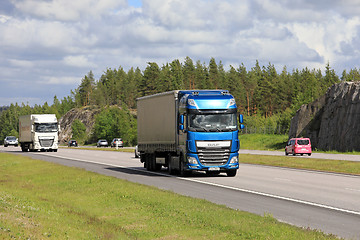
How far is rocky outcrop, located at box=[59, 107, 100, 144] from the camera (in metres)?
187

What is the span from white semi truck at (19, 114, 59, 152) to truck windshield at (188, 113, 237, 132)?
126 ft

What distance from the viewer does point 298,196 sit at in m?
18.4

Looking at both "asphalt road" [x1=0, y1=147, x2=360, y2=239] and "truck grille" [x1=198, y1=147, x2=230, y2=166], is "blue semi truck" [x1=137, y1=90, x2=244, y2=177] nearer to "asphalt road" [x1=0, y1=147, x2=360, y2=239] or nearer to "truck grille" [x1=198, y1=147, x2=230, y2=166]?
"truck grille" [x1=198, y1=147, x2=230, y2=166]

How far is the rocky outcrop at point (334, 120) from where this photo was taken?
6278 centimetres

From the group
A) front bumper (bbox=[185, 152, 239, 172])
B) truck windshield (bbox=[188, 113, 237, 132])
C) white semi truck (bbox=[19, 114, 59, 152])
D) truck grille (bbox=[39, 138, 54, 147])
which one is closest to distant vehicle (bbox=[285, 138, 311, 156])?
white semi truck (bbox=[19, 114, 59, 152])

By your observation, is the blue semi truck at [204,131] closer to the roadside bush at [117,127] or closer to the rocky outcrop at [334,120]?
the rocky outcrop at [334,120]

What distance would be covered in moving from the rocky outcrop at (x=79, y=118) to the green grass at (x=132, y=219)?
16782 centimetres

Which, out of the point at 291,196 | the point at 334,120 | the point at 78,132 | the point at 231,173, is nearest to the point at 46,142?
A: the point at 334,120

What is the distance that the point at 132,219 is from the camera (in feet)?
42.1

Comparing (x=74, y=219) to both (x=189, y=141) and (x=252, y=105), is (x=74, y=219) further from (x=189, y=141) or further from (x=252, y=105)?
(x=252, y=105)

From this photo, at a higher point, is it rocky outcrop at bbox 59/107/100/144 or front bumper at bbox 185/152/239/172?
rocky outcrop at bbox 59/107/100/144

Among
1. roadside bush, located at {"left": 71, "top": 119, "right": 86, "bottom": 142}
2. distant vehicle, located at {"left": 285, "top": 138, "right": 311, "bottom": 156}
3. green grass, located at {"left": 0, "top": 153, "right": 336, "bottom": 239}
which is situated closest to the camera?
green grass, located at {"left": 0, "top": 153, "right": 336, "bottom": 239}

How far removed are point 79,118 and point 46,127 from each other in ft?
427

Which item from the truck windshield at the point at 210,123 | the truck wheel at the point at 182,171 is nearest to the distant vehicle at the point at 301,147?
the truck wheel at the point at 182,171
